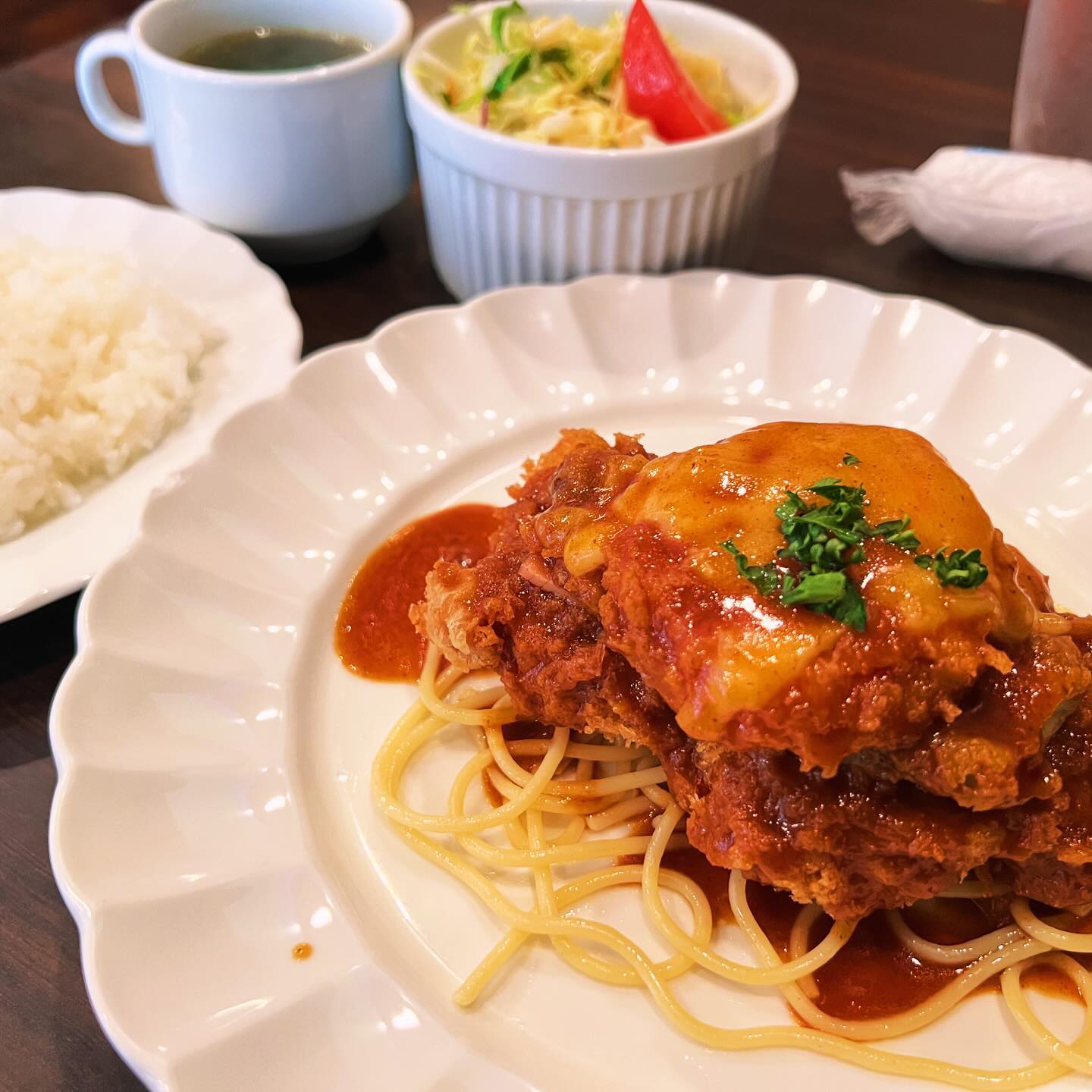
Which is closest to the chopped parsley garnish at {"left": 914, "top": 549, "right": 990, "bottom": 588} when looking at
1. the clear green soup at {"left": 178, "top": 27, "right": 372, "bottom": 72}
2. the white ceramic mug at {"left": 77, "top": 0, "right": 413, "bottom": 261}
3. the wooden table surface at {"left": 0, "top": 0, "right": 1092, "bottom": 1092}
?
the wooden table surface at {"left": 0, "top": 0, "right": 1092, "bottom": 1092}

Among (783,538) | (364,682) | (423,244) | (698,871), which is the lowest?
(698,871)

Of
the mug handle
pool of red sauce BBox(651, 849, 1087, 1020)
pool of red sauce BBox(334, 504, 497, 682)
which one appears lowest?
pool of red sauce BBox(651, 849, 1087, 1020)

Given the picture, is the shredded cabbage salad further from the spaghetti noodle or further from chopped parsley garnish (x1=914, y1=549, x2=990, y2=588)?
chopped parsley garnish (x1=914, y1=549, x2=990, y2=588)

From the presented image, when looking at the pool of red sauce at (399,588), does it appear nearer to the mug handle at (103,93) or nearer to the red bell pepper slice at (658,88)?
the red bell pepper slice at (658,88)

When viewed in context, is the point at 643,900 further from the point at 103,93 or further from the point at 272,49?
the point at 103,93

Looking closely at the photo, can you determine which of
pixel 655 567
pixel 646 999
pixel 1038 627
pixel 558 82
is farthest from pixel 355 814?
pixel 558 82

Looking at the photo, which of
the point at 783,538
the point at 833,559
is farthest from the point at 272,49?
the point at 833,559

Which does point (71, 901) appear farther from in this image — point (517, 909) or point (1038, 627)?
point (1038, 627)
